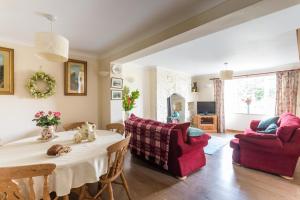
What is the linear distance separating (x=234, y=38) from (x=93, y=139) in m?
2.76

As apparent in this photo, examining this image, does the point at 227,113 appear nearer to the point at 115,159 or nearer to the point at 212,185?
the point at 212,185

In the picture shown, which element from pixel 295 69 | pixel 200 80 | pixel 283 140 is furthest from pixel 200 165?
pixel 200 80

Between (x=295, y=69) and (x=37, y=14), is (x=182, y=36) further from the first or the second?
(x=295, y=69)

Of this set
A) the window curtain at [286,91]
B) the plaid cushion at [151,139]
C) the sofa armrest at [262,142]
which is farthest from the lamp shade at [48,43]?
the window curtain at [286,91]

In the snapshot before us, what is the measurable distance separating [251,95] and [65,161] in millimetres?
6463

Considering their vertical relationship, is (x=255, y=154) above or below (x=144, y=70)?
below

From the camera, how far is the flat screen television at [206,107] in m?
6.41

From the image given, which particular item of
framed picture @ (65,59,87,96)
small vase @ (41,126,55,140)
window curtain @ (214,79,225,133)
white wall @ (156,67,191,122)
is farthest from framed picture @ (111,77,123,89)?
window curtain @ (214,79,225,133)

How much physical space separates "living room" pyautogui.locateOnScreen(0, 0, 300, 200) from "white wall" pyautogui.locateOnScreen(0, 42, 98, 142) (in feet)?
0.06

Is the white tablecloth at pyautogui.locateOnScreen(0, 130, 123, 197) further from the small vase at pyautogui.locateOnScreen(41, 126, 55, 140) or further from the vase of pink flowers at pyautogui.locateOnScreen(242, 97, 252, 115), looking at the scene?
the vase of pink flowers at pyautogui.locateOnScreen(242, 97, 252, 115)

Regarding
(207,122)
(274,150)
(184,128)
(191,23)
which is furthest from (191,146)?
(207,122)

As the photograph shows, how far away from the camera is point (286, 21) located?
6.90ft

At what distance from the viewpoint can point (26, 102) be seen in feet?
9.68

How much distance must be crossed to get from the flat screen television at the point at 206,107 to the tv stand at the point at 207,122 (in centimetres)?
21
